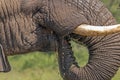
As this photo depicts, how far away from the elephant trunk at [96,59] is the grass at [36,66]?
186 inches

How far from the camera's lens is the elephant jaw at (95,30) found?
3129 millimetres

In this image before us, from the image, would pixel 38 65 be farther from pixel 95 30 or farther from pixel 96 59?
pixel 95 30

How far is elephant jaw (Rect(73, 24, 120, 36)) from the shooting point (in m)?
3.13

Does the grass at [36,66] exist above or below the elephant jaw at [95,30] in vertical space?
below

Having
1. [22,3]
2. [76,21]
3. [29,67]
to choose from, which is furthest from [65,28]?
[29,67]

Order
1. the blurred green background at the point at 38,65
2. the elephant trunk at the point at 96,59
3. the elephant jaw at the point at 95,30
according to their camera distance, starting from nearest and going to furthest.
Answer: the elephant jaw at the point at 95,30 < the elephant trunk at the point at 96,59 < the blurred green background at the point at 38,65

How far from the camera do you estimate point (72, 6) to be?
327 cm

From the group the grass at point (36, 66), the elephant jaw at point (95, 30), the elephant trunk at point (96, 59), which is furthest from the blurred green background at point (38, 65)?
the elephant jaw at point (95, 30)

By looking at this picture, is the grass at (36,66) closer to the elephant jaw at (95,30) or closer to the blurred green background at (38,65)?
the blurred green background at (38,65)

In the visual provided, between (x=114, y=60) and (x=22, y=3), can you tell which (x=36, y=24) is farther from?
(x=114, y=60)

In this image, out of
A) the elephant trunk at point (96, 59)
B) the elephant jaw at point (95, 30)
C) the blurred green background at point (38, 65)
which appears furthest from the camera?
the blurred green background at point (38, 65)

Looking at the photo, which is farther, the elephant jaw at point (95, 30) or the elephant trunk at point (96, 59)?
the elephant trunk at point (96, 59)

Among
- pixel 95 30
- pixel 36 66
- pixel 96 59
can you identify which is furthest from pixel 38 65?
pixel 95 30

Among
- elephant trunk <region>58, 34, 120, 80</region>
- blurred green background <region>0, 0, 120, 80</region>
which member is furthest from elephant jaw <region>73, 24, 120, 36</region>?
blurred green background <region>0, 0, 120, 80</region>
